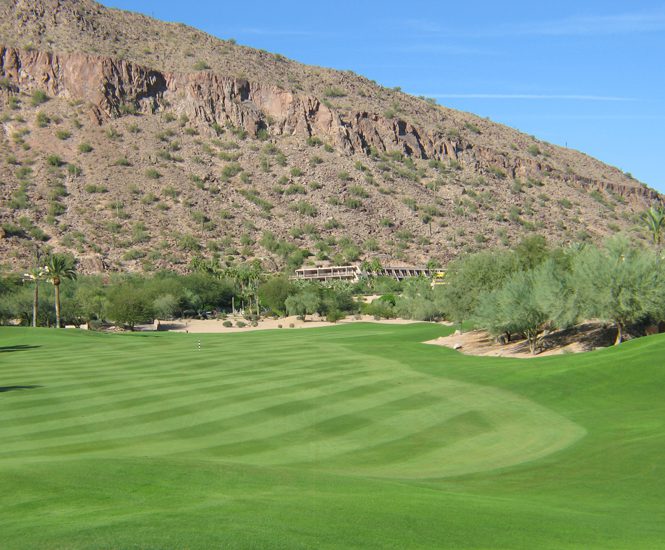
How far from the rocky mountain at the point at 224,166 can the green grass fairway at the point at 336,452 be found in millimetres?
74740

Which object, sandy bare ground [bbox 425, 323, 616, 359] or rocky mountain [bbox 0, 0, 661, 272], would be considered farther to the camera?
rocky mountain [bbox 0, 0, 661, 272]

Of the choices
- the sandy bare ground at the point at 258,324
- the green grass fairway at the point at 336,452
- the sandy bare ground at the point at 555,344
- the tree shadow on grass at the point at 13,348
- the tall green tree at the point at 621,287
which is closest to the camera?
the green grass fairway at the point at 336,452

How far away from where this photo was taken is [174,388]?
108 feet

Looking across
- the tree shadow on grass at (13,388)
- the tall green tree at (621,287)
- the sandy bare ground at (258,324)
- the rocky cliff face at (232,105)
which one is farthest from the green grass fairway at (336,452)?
the rocky cliff face at (232,105)

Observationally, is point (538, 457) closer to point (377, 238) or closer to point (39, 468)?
point (39, 468)

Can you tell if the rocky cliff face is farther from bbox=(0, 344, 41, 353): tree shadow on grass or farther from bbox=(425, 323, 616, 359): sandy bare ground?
bbox=(425, 323, 616, 359): sandy bare ground

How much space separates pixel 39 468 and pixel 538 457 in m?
11.8

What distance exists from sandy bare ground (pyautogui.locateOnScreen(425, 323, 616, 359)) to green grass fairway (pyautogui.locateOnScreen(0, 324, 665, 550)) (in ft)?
17.7

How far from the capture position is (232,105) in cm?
14350

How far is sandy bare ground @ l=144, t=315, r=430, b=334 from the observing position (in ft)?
289

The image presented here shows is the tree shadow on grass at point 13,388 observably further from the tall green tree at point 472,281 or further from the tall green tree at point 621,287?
the tall green tree at point 472,281

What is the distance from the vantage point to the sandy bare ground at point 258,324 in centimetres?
8812

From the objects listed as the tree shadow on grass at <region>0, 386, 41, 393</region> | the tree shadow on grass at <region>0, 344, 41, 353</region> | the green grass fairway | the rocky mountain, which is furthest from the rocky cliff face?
the tree shadow on grass at <region>0, 386, 41, 393</region>

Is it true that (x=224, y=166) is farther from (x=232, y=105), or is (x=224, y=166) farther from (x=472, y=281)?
(x=472, y=281)
